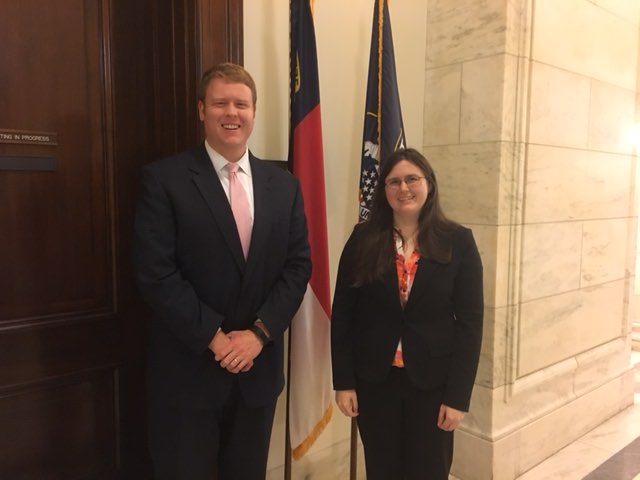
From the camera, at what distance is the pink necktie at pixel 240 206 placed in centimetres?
168

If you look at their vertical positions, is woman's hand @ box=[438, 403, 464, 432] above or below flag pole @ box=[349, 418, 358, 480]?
above

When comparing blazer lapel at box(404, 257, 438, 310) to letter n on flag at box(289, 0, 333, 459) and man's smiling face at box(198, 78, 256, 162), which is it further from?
man's smiling face at box(198, 78, 256, 162)

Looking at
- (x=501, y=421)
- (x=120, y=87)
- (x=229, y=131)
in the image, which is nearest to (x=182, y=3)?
(x=120, y=87)

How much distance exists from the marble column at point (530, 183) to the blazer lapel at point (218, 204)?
161 centimetres

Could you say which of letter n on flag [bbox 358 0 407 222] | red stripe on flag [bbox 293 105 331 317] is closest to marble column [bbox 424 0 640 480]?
letter n on flag [bbox 358 0 407 222]

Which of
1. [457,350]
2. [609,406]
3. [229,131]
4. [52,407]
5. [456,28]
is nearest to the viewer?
[229,131]

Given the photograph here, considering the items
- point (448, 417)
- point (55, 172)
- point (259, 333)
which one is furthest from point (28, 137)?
point (448, 417)

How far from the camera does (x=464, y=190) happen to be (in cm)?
288

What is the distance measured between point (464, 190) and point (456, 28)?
2.85ft

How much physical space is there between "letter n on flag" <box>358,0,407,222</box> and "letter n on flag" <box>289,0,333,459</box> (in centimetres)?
21

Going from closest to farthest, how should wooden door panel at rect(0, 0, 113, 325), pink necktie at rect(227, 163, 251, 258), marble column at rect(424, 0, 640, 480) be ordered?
pink necktie at rect(227, 163, 251, 258) → wooden door panel at rect(0, 0, 113, 325) → marble column at rect(424, 0, 640, 480)

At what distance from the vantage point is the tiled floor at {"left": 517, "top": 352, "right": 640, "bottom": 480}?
2.91 metres

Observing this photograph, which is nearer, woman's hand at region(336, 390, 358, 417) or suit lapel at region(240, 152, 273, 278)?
suit lapel at region(240, 152, 273, 278)

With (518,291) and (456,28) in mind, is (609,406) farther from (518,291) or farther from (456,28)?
(456,28)
